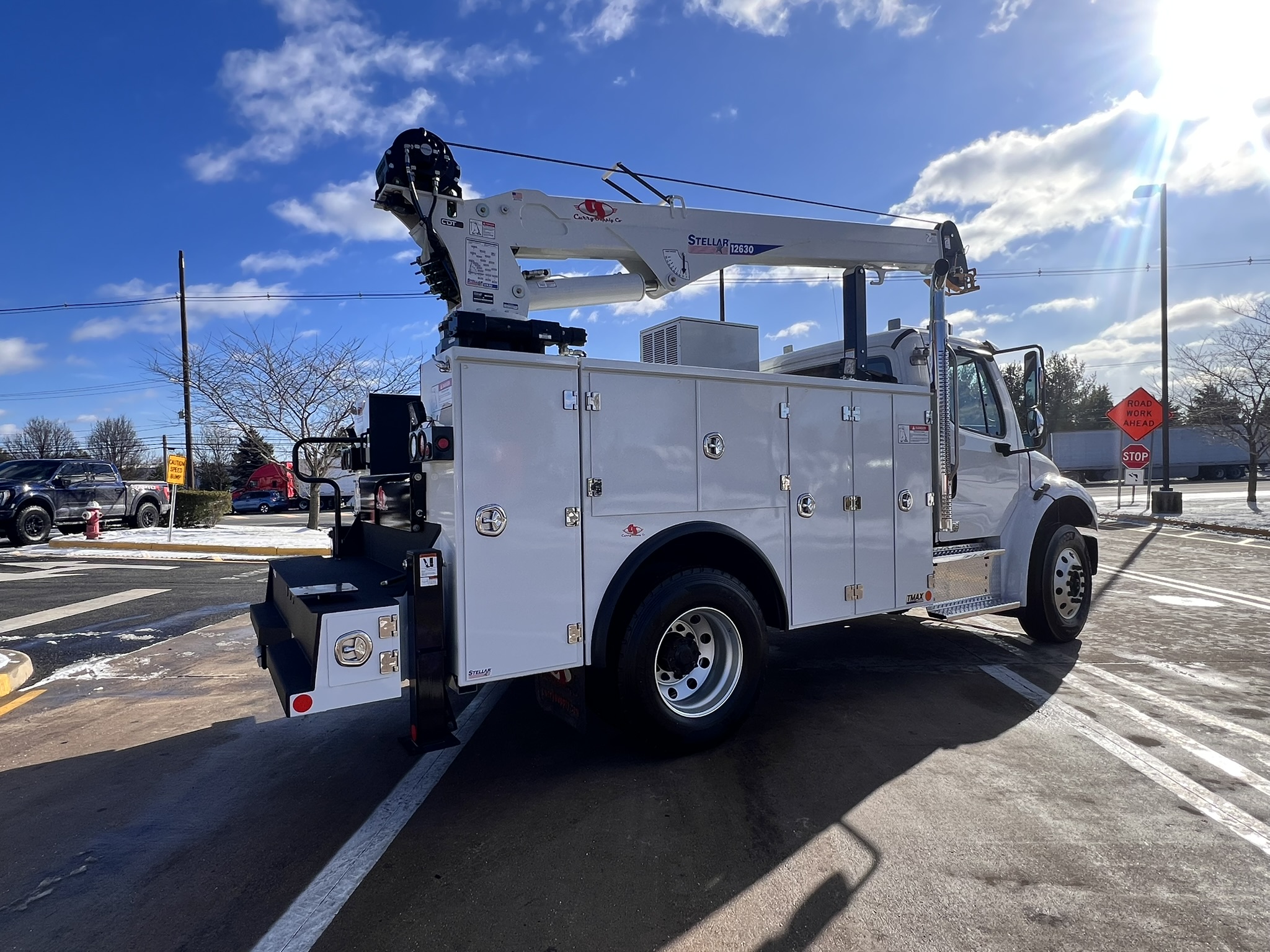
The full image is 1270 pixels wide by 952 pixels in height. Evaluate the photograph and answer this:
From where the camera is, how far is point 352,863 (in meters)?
3.15

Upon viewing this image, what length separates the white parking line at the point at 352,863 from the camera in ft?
8.75

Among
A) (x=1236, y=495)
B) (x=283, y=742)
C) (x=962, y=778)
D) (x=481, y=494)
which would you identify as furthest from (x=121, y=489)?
(x=1236, y=495)

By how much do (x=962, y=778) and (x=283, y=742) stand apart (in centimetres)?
405

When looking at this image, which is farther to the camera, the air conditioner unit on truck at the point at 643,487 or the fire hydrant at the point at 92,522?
the fire hydrant at the point at 92,522

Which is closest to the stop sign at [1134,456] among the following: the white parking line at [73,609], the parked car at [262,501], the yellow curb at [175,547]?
the yellow curb at [175,547]

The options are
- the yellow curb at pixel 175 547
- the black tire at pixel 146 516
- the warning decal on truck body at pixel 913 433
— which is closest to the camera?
the warning decal on truck body at pixel 913 433

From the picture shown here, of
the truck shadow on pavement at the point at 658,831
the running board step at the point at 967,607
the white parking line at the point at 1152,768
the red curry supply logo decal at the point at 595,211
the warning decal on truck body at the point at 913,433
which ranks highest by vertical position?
the red curry supply logo decal at the point at 595,211

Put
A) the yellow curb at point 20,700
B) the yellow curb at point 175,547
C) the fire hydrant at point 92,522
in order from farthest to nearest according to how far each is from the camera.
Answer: the fire hydrant at point 92,522 → the yellow curb at point 175,547 → the yellow curb at point 20,700

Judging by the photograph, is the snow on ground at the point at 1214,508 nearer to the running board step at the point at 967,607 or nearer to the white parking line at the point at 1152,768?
the running board step at the point at 967,607

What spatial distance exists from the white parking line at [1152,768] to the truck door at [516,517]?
3.11m

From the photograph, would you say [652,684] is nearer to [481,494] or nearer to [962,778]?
[481,494]

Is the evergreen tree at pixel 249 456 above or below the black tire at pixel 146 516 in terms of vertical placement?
above

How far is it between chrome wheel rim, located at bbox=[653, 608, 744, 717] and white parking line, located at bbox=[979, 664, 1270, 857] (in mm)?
2225

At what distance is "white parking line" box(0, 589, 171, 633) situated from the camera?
27.6ft
